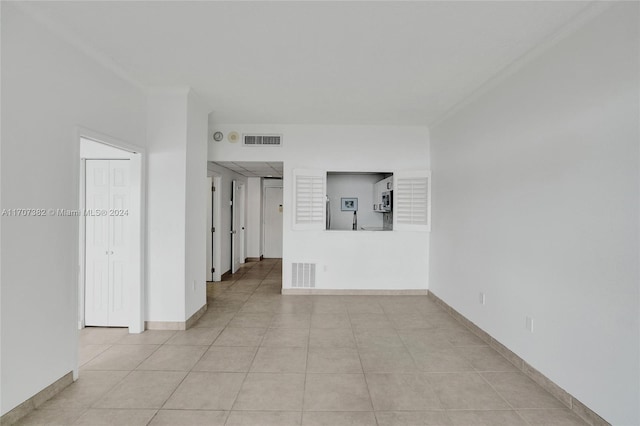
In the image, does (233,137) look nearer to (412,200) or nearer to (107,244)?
(107,244)

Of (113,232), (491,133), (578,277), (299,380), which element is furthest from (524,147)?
(113,232)

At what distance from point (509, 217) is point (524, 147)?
0.67m

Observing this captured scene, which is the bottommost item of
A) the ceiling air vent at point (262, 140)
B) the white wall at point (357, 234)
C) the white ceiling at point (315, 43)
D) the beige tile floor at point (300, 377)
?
the beige tile floor at point (300, 377)

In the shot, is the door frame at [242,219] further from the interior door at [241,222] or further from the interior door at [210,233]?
the interior door at [210,233]

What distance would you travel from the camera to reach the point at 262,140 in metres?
5.37

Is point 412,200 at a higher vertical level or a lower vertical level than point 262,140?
lower

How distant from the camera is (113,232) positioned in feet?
12.6

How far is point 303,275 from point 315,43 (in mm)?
3681

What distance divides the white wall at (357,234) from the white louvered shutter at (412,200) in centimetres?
15

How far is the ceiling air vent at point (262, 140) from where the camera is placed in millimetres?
5359

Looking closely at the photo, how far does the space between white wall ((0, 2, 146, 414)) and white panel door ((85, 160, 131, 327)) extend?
3.54 ft

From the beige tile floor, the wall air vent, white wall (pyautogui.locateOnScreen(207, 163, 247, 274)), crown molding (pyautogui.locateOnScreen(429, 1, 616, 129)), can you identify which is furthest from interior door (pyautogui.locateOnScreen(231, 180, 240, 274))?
crown molding (pyautogui.locateOnScreen(429, 1, 616, 129))

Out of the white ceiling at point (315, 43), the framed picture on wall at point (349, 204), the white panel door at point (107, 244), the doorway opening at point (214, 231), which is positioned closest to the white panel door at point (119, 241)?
the white panel door at point (107, 244)

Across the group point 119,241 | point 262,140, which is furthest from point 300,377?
point 262,140
